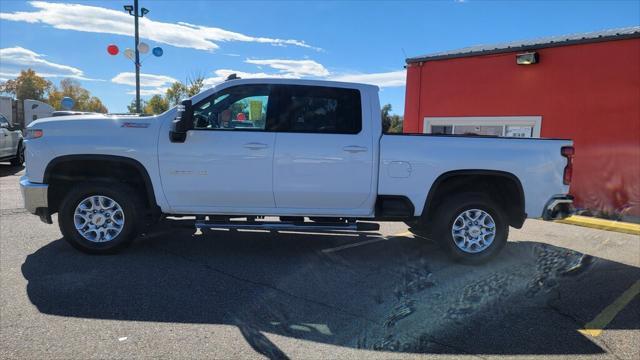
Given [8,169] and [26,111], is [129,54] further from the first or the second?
[26,111]

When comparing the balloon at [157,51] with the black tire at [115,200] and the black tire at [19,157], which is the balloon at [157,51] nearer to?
the black tire at [19,157]

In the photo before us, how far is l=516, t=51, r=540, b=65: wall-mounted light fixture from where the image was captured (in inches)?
434

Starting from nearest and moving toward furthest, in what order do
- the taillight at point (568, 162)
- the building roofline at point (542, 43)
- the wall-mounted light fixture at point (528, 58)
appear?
the taillight at point (568, 162), the building roofline at point (542, 43), the wall-mounted light fixture at point (528, 58)

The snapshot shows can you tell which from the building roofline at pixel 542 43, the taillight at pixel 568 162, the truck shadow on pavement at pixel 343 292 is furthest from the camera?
the building roofline at pixel 542 43

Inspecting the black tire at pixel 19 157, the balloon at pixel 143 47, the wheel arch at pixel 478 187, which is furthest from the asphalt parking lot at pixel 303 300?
the balloon at pixel 143 47

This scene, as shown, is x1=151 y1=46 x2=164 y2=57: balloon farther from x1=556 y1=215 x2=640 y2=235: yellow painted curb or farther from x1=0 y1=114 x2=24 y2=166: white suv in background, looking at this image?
x1=556 y1=215 x2=640 y2=235: yellow painted curb

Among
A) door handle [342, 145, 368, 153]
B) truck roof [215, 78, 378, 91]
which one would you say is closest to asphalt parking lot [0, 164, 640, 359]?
door handle [342, 145, 368, 153]

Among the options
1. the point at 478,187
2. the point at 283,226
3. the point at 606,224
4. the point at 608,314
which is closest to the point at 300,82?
the point at 283,226

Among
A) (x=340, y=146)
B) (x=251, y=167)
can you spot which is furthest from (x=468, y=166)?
(x=251, y=167)

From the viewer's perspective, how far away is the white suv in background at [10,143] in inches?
523

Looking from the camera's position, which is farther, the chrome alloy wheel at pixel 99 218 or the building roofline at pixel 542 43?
the building roofline at pixel 542 43

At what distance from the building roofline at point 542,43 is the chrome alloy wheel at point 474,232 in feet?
22.4

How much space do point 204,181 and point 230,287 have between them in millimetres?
1322

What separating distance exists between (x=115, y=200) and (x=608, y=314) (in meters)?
5.10
